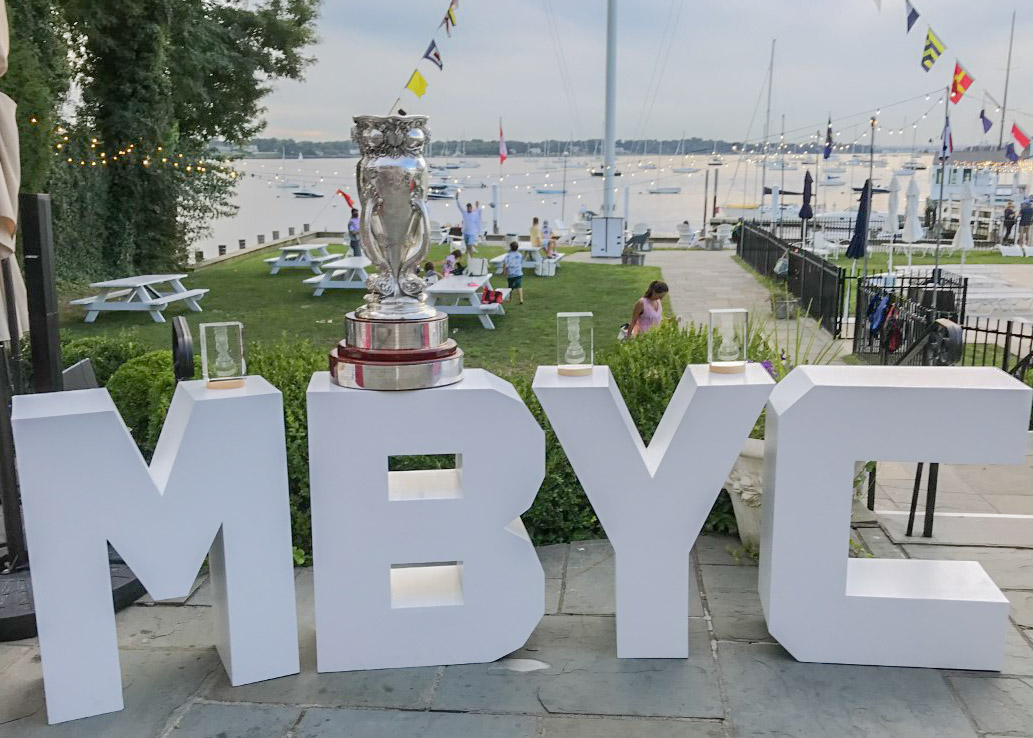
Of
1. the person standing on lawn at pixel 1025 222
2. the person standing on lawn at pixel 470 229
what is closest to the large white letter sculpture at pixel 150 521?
the person standing on lawn at pixel 470 229

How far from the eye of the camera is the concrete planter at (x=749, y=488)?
4.48 metres

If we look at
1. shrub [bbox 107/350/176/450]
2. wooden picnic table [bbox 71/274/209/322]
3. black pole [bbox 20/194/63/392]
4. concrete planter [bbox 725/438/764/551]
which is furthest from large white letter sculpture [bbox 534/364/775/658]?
wooden picnic table [bbox 71/274/209/322]

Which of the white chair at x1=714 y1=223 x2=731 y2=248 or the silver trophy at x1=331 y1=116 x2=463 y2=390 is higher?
the silver trophy at x1=331 y1=116 x2=463 y2=390

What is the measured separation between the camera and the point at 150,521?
10.7 ft

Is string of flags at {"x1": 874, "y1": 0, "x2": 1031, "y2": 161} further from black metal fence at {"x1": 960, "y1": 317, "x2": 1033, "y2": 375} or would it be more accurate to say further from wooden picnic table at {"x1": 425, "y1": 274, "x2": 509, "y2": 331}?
wooden picnic table at {"x1": 425, "y1": 274, "x2": 509, "y2": 331}

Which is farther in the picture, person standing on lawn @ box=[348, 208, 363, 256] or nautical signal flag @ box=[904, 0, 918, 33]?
person standing on lawn @ box=[348, 208, 363, 256]

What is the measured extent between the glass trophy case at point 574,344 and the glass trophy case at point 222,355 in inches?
49.7

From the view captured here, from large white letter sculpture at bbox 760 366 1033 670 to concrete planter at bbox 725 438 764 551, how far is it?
0.78 m

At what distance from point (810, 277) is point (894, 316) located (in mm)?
5390

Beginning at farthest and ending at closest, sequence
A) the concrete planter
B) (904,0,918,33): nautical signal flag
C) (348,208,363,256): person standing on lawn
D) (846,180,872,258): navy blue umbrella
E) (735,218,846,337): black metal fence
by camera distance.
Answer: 1. (348,208,363,256): person standing on lawn
2. (846,180,872,258): navy blue umbrella
3. (735,218,846,337): black metal fence
4. (904,0,918,33): nautical signal flag
5. the concrete planter

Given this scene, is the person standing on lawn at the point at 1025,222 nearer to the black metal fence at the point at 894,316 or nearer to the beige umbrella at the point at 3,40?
the black metal fence at the point at 894,316

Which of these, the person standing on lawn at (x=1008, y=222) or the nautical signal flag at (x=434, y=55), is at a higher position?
the nautical signal flag at (x=434, y=55)

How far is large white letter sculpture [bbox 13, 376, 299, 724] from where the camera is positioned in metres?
3.12

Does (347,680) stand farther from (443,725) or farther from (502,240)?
(502,240)
